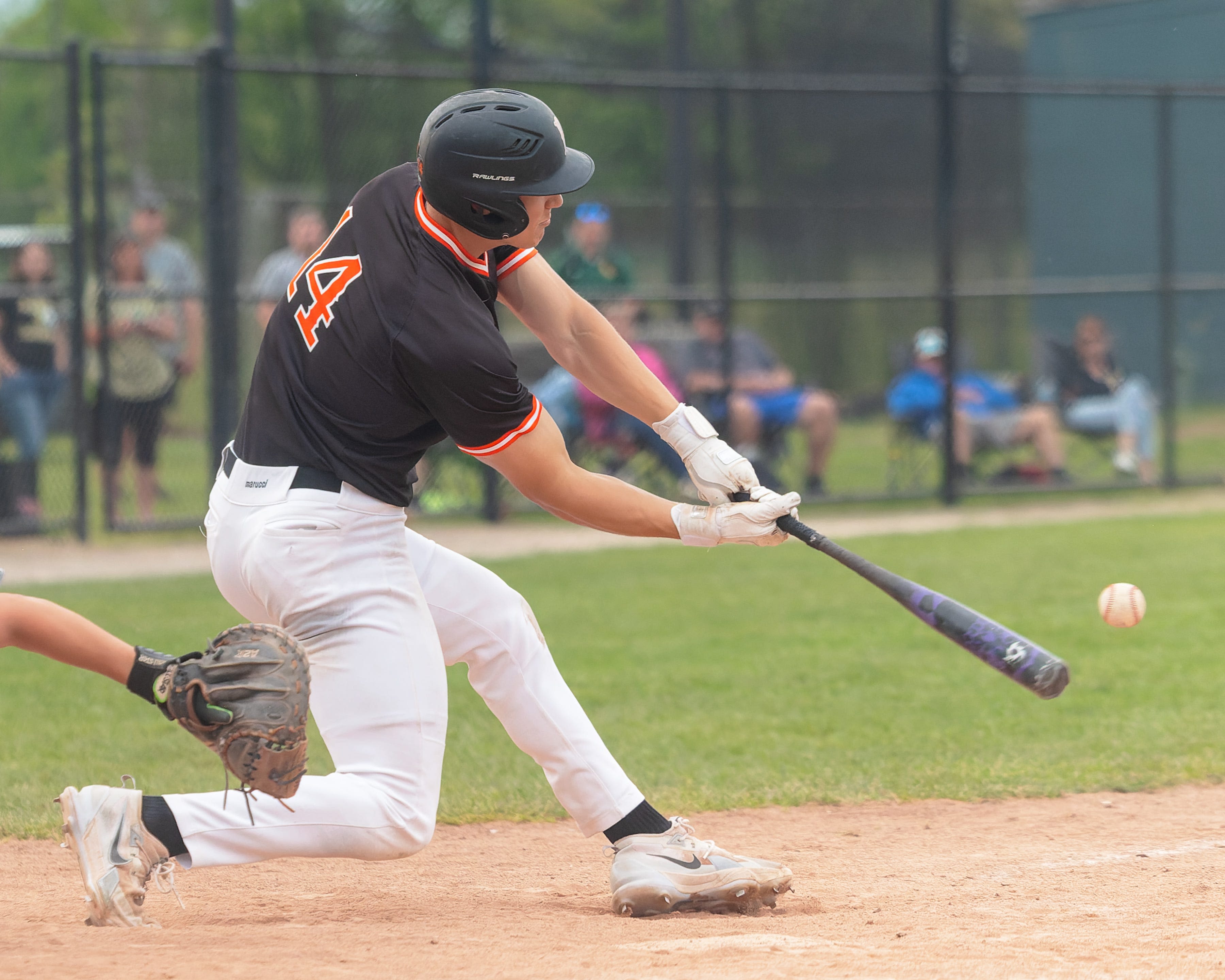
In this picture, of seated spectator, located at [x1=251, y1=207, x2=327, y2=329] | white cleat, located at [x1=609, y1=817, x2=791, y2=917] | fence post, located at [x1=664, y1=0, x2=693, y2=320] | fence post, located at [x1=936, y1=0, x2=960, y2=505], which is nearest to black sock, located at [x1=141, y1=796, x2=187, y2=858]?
white cleat, located at [x1=609, y1=817, x2=791, y2=917]

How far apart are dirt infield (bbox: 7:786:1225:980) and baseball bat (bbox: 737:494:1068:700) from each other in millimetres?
521

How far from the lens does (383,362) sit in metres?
3.18

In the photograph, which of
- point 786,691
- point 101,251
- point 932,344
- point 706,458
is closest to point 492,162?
point 706,458

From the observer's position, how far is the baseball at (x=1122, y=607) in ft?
16.4

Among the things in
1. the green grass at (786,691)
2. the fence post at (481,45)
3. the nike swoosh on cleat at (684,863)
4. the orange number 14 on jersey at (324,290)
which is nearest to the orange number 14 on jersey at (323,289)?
the orange number 14 on jersey at (324,290)

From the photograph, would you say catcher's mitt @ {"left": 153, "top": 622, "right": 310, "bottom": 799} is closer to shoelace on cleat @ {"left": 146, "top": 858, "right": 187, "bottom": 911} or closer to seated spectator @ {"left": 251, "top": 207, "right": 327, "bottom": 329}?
shoelace on cleat @ {"left": 146, "top": 858, "right": 187, "bottom": 911}

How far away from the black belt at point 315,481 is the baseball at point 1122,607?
2.80m

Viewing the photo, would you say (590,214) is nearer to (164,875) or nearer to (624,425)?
(624,425)

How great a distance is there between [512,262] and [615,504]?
2.10 feet

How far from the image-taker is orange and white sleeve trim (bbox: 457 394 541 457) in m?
3.26

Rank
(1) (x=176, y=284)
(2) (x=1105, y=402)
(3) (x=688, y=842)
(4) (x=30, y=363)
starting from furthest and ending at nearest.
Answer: (2) (x=1105, y=402) < (1) (x=176, y=284) < (4) (x=30, y=363) < (3) (x=688, y=842)

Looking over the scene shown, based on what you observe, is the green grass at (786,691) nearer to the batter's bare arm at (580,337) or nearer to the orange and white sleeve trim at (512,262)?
the batter's bare arm at (580,337)

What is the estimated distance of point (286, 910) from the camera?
3611 millimetres

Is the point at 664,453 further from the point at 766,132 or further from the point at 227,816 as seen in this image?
the point at 766,132
